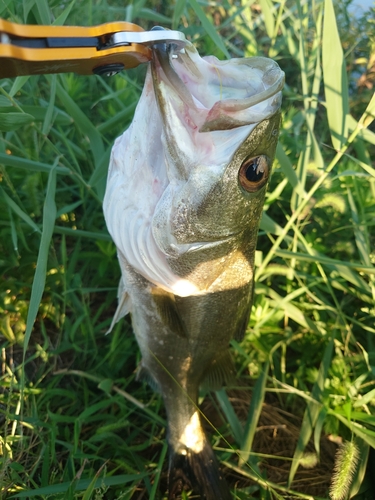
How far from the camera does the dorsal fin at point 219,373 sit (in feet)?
6.03

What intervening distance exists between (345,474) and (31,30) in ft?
5.52

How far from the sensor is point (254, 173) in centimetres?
121

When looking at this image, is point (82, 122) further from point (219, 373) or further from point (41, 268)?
point (219, 373)

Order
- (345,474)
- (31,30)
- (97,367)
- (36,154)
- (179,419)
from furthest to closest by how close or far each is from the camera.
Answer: (97,367), (36,154), (179,419), (345,474), (31,30)

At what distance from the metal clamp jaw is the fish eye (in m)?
0.36

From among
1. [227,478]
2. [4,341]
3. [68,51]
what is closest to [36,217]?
[4,341]

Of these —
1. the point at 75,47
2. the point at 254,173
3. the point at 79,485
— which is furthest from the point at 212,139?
the point at 79,485

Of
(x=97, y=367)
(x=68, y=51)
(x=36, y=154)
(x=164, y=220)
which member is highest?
(x=68, y=51)

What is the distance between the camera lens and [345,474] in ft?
5.04

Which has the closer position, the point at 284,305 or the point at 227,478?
the point at 227,478

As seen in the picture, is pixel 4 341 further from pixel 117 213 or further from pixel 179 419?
pixel 117 213

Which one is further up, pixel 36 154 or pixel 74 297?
pixel 36 154

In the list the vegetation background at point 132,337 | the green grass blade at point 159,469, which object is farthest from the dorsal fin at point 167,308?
the green grass blade at point 159,469

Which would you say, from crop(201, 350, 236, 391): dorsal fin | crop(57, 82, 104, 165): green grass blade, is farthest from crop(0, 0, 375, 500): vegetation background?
crop(201, 350, 236, 391): dorsal fin
